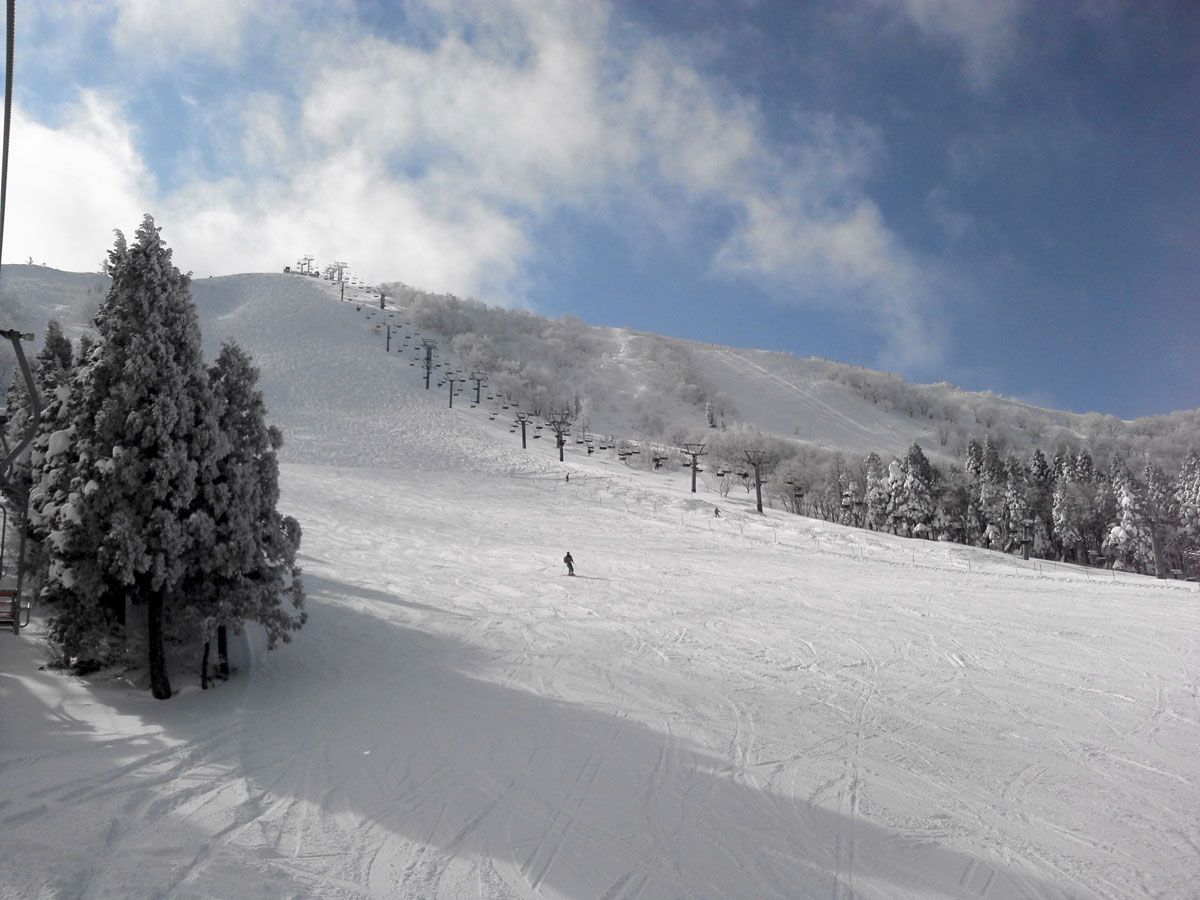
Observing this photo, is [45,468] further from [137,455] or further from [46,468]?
[137,455]

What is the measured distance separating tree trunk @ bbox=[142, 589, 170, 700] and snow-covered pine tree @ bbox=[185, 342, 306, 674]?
76cm

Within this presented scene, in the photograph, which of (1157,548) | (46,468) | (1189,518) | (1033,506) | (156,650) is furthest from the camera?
(1033,506)

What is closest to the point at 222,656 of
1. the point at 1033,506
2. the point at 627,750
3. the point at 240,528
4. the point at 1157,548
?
the point at 240,528

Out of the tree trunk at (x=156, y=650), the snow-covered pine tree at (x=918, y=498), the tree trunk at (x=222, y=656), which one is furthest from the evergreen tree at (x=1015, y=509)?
the tree trunk at (x=156, y=650)

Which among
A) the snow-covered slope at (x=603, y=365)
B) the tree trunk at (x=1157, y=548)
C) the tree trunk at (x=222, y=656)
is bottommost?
the tree trunk at (x=222, y=656)

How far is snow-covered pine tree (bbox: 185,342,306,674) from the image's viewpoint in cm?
1377

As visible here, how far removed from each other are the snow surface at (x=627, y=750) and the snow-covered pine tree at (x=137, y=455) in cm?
214

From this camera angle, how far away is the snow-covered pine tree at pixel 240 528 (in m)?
13.8

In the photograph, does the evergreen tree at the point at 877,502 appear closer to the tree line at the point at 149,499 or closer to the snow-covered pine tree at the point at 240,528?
the snow-covered pine tree at the point at 240,528

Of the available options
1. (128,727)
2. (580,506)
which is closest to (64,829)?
(128,727)

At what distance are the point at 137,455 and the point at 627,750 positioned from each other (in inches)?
420

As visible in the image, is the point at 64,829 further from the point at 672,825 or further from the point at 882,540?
the point at 882,540

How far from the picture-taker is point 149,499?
42.4ft

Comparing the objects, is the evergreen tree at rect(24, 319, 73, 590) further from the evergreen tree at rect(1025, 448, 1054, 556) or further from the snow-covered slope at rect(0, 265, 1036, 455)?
the evergreen tree at rect(1025, 448, 1054, 556)
